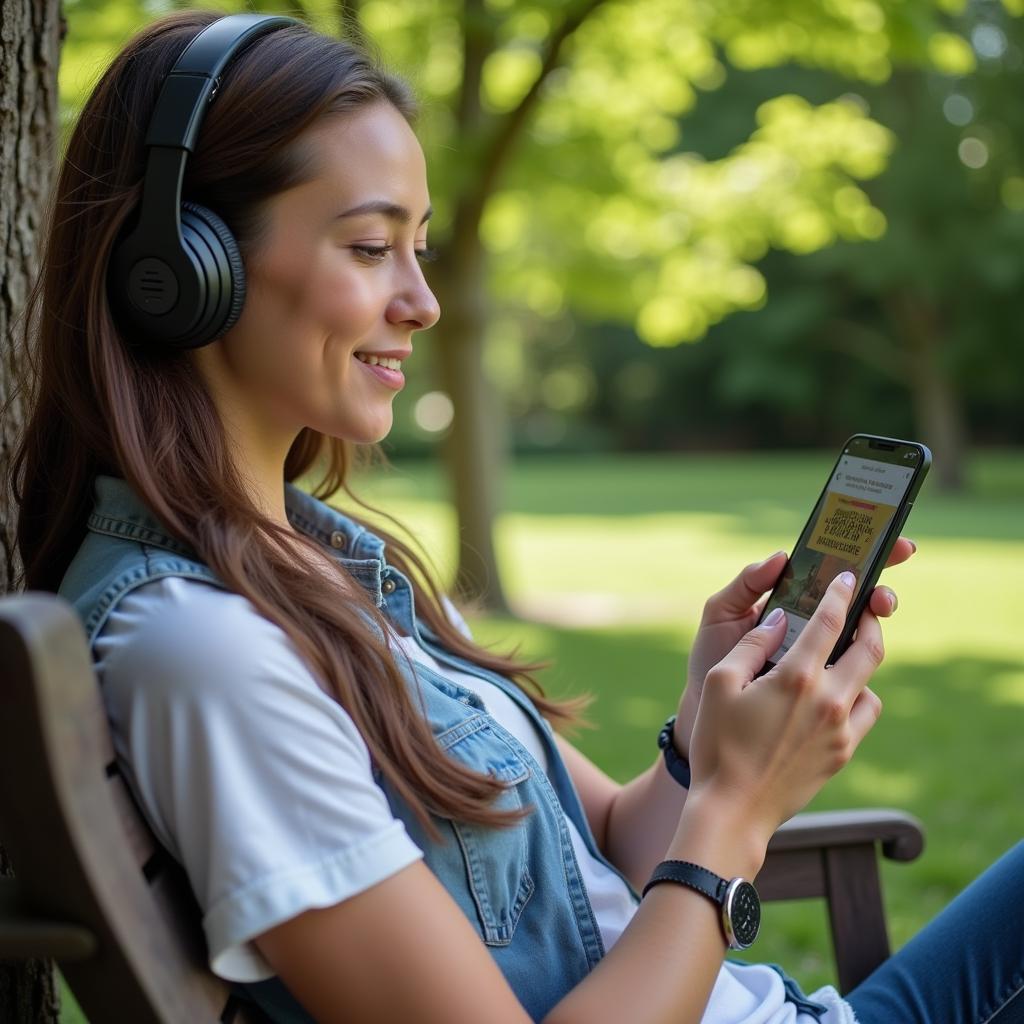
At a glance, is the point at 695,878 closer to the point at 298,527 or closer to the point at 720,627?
the point at 720,627

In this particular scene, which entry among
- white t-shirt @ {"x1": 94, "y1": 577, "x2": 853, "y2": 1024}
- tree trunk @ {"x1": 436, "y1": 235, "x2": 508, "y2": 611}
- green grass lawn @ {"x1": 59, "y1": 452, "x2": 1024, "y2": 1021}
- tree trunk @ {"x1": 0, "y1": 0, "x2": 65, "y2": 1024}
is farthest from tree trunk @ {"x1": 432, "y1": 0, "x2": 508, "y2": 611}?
white t-shirt @ {"x1": 94, "y1": 577, "x2": 853, "y2": 1024}

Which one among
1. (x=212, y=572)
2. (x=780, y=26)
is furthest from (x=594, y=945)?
(x=780, y=26)

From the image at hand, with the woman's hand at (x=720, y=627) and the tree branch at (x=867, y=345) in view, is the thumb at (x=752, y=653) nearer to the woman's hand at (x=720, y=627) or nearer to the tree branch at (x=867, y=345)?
the woman's hand at (x=720, y=627)

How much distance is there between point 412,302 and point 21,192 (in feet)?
2.81

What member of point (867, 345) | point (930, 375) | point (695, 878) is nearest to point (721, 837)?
point (695, 878)

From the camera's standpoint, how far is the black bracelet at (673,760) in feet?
6.55

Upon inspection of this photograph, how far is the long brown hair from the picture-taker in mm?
1489

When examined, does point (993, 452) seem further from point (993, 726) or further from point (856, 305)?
point (993, 726)

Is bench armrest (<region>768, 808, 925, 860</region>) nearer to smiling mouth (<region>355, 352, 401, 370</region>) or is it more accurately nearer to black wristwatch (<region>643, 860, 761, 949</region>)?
black wristwatch (<region>643, 860, 761, 949</region>)

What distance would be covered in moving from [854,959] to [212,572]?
1.40 meters

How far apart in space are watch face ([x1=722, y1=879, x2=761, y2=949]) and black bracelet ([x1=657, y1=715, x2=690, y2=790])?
1.65 feet

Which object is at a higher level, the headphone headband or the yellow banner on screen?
the headphone headband

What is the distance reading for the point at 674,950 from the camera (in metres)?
1.42

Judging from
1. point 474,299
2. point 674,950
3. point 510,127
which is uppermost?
point 510,127
